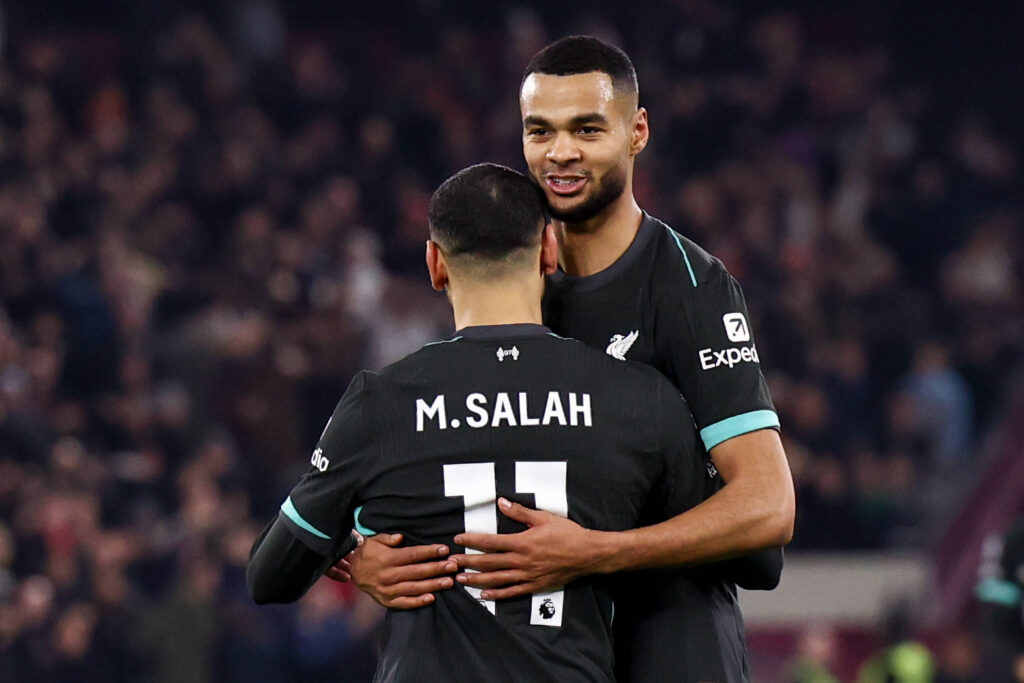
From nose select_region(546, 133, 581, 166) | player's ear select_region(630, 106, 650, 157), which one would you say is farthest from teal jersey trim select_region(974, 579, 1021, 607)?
nose select_region(546, 133, 581, 166)

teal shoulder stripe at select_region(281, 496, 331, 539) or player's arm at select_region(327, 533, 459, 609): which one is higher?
teal shoulder stripe at select_region(281, 496, 331, 539)

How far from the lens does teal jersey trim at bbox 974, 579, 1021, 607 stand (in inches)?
246

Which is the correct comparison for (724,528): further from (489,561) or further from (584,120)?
(584,120)

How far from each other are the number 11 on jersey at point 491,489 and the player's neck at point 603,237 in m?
0.66

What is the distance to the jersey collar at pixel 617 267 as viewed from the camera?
12.0 feet

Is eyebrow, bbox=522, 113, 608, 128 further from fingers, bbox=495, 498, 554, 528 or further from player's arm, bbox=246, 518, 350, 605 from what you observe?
player's arm, bbox=246, 518, 350, 605

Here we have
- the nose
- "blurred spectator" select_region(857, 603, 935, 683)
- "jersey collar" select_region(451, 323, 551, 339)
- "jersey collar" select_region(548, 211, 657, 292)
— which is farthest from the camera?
"blurred spectator" select_region(857, 603, 935, 683)

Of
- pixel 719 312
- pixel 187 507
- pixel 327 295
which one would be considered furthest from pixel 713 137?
pixel 719 312

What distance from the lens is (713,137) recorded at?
1374 cm

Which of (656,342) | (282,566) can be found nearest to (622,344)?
(656,342)

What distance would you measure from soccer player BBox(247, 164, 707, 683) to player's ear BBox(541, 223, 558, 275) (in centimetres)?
4

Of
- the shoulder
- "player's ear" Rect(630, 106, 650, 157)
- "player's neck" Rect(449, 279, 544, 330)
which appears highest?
"player's ear" Rect(630, 106, 650, 157)

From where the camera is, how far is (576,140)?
3543 millimetres

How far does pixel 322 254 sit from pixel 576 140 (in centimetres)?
784
